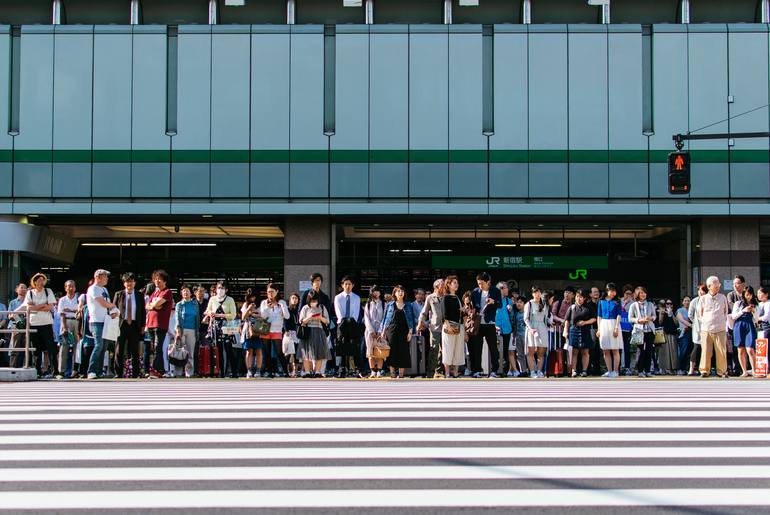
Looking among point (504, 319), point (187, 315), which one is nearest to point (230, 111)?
point (187, 315)

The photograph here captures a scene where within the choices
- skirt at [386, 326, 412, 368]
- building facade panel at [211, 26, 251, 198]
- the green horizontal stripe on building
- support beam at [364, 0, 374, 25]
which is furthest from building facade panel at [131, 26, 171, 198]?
skirt at [386, 326, 412, 368]

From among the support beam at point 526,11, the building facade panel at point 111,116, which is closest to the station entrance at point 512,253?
the support beam at point 526,11

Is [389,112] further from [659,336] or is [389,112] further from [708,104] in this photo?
[659,336]

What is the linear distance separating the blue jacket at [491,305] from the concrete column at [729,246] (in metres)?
12.7

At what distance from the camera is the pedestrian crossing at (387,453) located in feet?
19.0

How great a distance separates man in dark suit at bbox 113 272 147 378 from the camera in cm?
1823

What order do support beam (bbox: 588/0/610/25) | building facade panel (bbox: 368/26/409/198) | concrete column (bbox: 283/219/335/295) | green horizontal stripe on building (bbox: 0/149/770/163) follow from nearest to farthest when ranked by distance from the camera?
green horizontal stripe on building (bbox: 0/149/770/163), building facade panel (bbox: 368/26/409/198), concrete column (bbox: 283/219/335/295), support beam (bbox: 588/0/610/25)

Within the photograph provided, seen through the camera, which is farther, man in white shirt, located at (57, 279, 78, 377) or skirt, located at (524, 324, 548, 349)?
skirt, located at (524, 324, 548, 349)

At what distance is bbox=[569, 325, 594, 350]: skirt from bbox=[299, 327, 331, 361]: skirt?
485 centimetres

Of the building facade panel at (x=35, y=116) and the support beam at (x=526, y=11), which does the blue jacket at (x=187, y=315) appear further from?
the support beam at (x=526, y=11)

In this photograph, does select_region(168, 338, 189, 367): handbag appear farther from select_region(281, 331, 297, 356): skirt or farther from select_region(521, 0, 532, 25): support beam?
select_region(521, 0, 532, 25): support beam

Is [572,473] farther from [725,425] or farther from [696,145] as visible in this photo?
[696,145]

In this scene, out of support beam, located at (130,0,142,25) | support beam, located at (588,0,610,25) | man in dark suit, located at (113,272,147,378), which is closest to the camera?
man in dark suit, located at (113,272,147,378)

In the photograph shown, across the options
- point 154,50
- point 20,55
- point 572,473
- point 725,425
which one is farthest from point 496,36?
point 572,473
